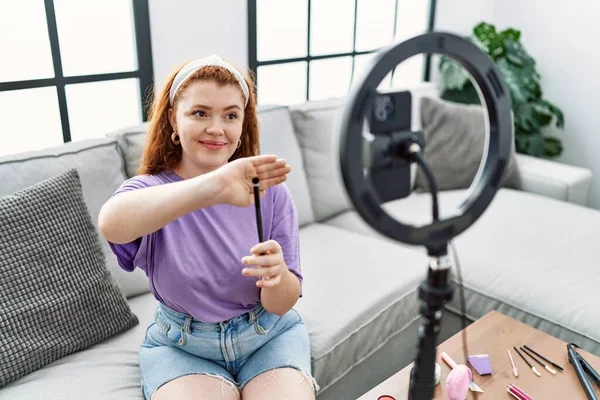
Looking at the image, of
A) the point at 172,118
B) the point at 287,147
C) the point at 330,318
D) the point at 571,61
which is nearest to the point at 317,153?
the point at 287,147

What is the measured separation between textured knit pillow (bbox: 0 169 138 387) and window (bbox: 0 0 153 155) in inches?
23.5

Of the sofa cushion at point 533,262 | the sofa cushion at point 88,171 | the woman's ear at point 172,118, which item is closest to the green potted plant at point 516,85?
the sofa cushion at point 533,262

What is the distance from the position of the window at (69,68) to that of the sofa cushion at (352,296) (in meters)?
0.91

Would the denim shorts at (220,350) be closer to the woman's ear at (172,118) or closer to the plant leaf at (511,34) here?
the woman's ear at (172,118)

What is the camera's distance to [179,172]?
3.92 feet

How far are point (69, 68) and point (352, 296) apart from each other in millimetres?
→ 1272

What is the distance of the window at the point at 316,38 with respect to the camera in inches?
97.3

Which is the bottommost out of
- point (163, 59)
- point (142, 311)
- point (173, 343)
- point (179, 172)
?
point (142, 311)

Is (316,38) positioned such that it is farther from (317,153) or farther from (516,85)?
(516,85)

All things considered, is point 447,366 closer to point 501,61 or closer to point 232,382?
point 232,382

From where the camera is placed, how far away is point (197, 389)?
107 cm

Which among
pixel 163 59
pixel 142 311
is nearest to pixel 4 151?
pixel 163 59

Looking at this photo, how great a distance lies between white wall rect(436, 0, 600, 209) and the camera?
3.03 metres

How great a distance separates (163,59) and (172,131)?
3.04ft
